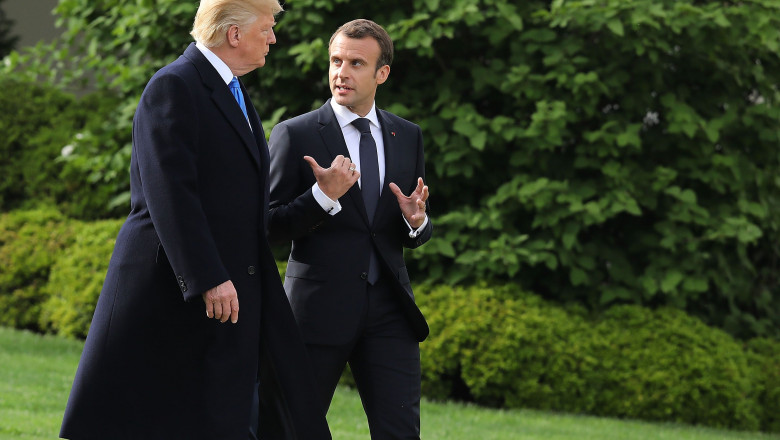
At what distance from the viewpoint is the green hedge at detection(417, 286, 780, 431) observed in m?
8.05

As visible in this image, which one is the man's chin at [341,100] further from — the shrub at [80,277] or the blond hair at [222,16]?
the shrub at [80,277]

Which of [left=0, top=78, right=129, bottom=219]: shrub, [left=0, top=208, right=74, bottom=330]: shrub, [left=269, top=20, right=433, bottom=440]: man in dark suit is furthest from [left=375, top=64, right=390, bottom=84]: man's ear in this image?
[left=0, top=208, right=74, bottom=330]: shrub

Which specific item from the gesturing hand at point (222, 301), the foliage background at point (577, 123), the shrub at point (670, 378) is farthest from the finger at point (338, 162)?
the shrub at point (670, 378)

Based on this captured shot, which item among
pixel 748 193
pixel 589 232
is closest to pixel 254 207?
pixel 589 232

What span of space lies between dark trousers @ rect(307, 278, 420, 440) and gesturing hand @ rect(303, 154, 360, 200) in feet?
1.58

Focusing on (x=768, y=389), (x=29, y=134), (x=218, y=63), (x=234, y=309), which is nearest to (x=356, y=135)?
(x=218, y=63)

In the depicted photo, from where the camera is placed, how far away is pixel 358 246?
4.12 m

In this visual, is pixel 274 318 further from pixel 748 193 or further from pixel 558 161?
pixel 748 193

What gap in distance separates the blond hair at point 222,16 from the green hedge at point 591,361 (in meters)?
4.88

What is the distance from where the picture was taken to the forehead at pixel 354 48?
415 cm

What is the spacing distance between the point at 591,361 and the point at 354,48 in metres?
4.61

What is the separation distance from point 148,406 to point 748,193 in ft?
22.0

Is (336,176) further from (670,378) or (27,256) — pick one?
(27,256)

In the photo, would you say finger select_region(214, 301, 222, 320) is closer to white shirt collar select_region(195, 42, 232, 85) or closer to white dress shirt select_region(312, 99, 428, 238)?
white shirt collar select_region(195, 42, 232, 85)
